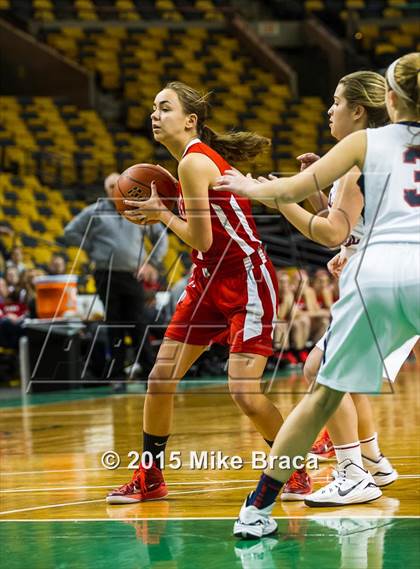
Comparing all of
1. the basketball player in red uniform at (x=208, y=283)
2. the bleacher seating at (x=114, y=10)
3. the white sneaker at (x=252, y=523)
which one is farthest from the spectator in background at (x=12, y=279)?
the bleacher seating at (x=114, y=10)

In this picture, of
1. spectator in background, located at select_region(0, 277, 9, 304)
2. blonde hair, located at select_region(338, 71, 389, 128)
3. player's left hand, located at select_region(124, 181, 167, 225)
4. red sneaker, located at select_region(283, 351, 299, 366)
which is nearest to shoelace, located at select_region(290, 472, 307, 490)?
player's left hand, located at select_region(124, 181, 167, 225)

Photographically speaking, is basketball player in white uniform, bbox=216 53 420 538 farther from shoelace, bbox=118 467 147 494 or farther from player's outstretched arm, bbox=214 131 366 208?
shoelace, bbox=118 467 147 494

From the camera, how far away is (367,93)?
3.84m

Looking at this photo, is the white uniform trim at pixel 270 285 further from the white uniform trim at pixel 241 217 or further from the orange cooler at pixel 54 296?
the orange cooler at pixel 54 296

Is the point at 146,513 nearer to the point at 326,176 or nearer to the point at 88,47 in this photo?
the point at 326,176

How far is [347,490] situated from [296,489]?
23 centimetres

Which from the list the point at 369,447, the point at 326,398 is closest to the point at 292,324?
the point at 369,447

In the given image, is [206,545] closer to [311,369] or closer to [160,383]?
[160,383]

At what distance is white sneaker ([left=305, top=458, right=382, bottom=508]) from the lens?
3898 millimetres

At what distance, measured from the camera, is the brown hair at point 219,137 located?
413 cm

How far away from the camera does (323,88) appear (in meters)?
23.1

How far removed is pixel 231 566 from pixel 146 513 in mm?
938

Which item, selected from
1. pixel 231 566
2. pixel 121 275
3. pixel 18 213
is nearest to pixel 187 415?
pixel 121 275

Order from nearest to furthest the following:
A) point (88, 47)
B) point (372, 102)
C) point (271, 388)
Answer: point (372, 102), point (271, 388), point (88, 47)
